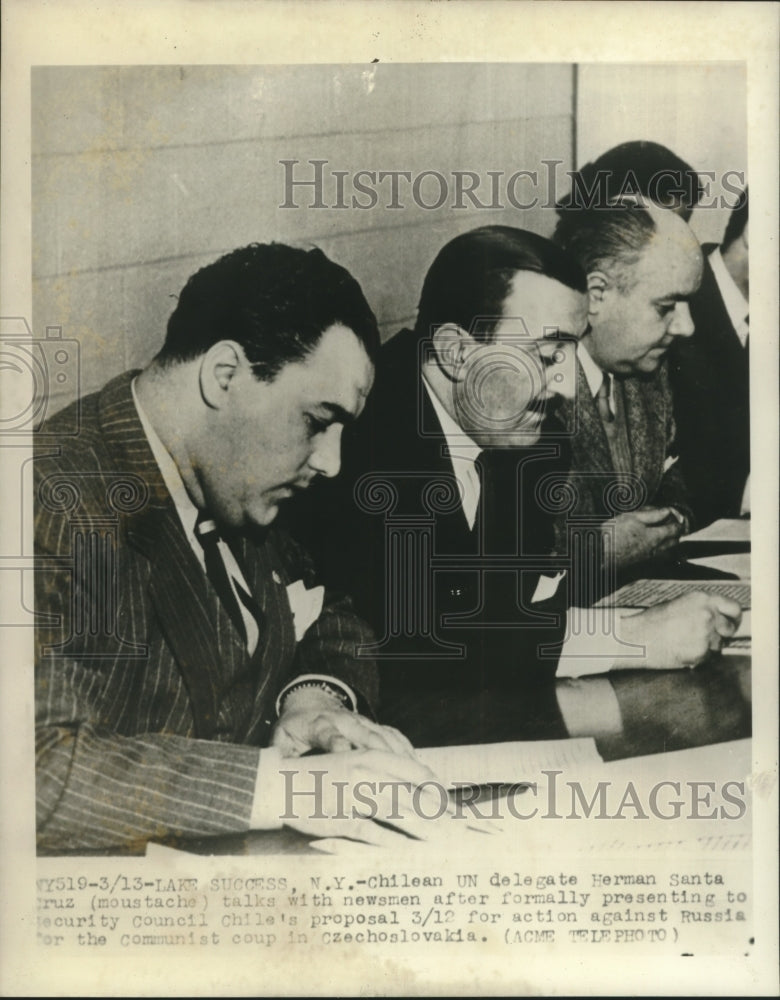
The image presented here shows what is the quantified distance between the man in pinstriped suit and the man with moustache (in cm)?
9

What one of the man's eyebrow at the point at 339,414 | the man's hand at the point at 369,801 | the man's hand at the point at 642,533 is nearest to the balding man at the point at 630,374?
the man's hand at the point at 642,533

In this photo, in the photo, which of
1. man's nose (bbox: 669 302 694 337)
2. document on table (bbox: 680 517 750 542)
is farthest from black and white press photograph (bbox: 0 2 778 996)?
man's nose (bbox: 669 302 694 337)

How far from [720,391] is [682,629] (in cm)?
62

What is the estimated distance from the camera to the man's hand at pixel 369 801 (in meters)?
2.46

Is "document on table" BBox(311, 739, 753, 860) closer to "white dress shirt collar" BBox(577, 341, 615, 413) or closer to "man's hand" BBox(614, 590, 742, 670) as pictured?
"man's hand" BBox(614, 590, 742, 670)

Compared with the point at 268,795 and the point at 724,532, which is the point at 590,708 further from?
the point at 268,795

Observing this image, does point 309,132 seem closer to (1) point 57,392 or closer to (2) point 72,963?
(1) point 57,392


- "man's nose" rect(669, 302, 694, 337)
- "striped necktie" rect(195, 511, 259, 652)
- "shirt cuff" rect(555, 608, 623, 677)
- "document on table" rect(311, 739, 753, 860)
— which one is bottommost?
"document on table" rect(311, 739, 753, 860)

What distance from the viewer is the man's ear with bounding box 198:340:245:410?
2.48 metres

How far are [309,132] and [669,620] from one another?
1.54 metres

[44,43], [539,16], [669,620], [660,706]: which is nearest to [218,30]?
[44,43]

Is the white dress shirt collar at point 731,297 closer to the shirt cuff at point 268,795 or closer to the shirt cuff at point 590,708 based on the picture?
the shirt cuff at point 590,708

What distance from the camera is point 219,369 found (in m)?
2.48

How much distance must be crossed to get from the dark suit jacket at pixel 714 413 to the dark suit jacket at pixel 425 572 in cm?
42
